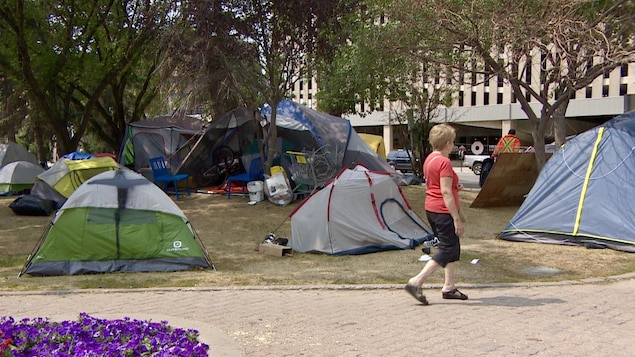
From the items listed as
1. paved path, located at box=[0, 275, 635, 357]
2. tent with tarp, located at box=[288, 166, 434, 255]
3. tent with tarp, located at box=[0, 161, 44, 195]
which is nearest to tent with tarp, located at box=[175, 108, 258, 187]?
tent with tarp, located at box=[0, 161, 44, 195]

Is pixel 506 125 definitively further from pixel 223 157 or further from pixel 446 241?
pixel 446 241

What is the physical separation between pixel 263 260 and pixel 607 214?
504 cm

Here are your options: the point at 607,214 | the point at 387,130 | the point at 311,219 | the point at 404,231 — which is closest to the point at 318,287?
the point at 311,219

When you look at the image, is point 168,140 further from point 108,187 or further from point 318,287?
point 318,287

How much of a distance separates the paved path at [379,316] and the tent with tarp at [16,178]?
13.5 m

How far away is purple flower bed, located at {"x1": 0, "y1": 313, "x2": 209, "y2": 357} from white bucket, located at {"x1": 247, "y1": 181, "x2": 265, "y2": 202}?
9.23 m

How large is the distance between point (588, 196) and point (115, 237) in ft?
22.4

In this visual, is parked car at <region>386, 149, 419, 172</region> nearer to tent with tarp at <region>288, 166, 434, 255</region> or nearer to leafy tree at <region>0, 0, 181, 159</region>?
leafy tree at <region>0, 0, 181, 159</region>

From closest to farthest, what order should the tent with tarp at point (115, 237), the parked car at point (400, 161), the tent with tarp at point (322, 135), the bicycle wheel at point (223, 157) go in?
the tent with tarp at point (115, 237)
the tent with tarp at point (322, 135)
the bicycle wheel at point (223, 157)
the parked car at point (400, 161)

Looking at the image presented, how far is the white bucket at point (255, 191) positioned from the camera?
548 inches

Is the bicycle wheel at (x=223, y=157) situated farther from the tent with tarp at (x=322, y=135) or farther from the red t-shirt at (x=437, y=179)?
the red t-shirt at (x=437, y=179)

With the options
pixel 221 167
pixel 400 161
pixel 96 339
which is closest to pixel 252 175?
pixel 221 167

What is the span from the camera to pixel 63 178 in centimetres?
1403

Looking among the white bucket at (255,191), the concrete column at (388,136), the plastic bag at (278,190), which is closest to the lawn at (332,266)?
the plastic bag at (278,190)
